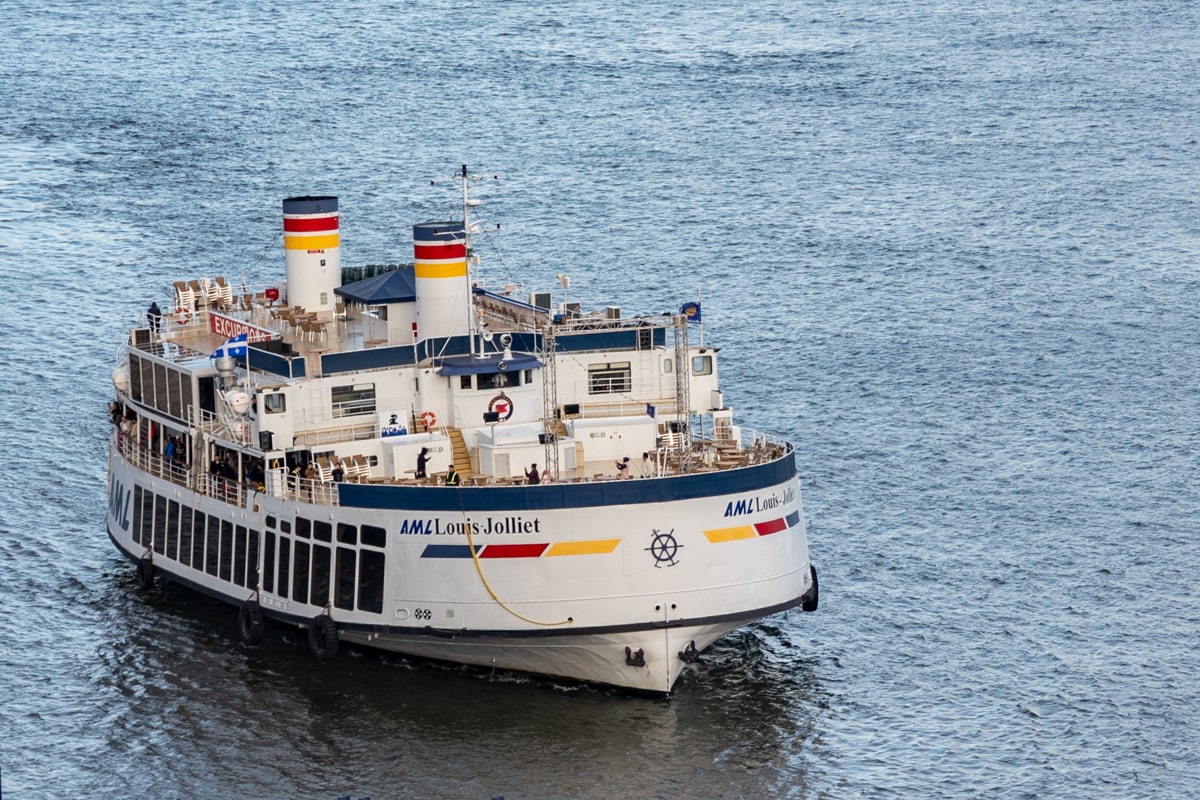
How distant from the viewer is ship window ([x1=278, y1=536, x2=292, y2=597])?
61.9 m

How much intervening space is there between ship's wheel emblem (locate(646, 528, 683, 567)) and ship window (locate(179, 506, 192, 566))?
1721 centimetres

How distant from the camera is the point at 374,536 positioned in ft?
Result: 194

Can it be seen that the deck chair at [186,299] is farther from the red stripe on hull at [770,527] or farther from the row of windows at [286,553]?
the red stripe on hull at [770,527]

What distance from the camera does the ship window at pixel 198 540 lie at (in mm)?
66188

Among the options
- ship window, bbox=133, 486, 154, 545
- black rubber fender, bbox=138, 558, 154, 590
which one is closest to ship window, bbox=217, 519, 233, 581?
black rubber fender, bbox=138, 558, 154, 590

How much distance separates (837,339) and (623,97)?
5730 centimetres

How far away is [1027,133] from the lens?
476 feet

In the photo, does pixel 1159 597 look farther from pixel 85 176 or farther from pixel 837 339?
pixel 85 176

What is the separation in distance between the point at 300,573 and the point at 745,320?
45.2 m

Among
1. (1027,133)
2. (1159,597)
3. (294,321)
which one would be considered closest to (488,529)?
(294,321)

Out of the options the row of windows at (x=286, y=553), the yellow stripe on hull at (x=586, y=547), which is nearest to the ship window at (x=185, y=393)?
the row of windows at (x=286, y=553)

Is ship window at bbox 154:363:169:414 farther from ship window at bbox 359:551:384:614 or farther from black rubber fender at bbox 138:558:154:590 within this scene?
ship window at bbox 359:551:384:614

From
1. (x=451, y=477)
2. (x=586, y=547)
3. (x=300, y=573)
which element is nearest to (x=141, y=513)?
(x=300, y=573)

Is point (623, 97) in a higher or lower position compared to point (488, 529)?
higher
